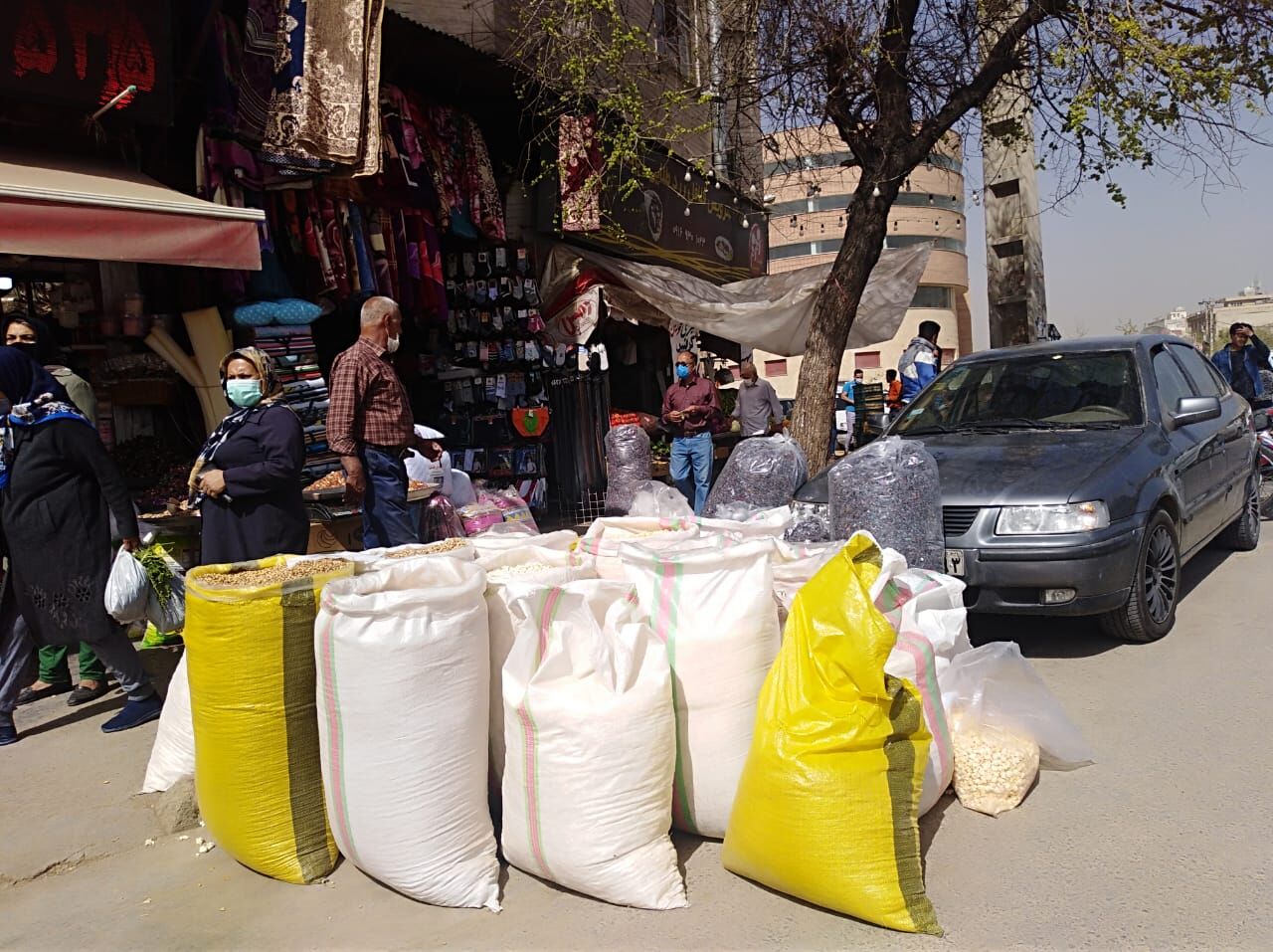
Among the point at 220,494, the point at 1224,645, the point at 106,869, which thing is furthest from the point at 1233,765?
the point at 220,494

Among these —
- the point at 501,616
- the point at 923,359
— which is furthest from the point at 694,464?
the point at 501,616

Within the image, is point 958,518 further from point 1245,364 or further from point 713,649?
point 1245,364

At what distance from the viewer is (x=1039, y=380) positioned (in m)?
6.11

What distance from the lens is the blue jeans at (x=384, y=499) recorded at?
522 centimetres

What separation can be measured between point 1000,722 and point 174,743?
3.09m

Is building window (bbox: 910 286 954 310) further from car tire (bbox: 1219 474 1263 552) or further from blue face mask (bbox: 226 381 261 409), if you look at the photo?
blue face mask (bbox: 226 381 261 409)

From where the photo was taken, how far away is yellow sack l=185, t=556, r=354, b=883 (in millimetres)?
2928

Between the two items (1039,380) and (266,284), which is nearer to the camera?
(1039,380)

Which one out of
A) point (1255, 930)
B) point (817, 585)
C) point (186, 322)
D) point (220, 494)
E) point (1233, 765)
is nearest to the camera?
point (1255, 930)

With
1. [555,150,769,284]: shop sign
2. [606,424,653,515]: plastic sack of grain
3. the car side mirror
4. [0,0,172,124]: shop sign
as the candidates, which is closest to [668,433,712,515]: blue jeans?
[606,424,653,515]: plastic sack of grain

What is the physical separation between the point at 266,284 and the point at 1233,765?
6.27 meters

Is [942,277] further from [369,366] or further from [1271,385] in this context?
[369,366]

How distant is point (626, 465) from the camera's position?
7.80 meters

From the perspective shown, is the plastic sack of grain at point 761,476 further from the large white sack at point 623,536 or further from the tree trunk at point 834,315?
the tree trunk at point 834,315
